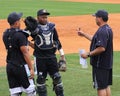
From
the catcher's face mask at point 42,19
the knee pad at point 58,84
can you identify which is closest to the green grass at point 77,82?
the knee pad at point 58,84

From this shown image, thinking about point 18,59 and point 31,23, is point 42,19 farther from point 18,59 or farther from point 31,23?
point 18,59

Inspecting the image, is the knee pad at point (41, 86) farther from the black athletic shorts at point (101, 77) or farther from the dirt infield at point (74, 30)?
the dirt infield at point (74, 30)

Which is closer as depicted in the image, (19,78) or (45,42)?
(19,78)

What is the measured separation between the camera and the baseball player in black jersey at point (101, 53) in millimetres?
9203

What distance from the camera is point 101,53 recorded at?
9344mm

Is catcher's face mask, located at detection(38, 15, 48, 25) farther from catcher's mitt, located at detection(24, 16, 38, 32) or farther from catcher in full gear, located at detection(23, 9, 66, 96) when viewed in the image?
catcher's mitt, located at detection(24, 16, 38, 32)

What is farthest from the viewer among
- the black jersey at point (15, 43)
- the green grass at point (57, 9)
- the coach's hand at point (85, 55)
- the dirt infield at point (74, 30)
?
the green grass at point (57, 9)

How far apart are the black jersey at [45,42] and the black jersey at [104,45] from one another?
1328mm

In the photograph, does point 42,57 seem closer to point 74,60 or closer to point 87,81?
point 87,81

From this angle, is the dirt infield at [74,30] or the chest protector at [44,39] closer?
the chest protector at [44,39]

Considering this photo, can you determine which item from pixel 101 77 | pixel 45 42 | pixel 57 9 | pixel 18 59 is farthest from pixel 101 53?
pixel 57 9

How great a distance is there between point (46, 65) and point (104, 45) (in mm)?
1895

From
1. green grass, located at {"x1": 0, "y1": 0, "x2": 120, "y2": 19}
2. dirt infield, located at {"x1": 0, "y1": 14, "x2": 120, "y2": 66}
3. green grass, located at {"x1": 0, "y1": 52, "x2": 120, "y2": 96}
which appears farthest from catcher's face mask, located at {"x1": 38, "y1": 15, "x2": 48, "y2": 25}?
green grass, located at {"x1": 0, "y1": 0, "x2": 120, "y2": 19}

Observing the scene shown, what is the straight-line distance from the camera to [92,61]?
9.54m
